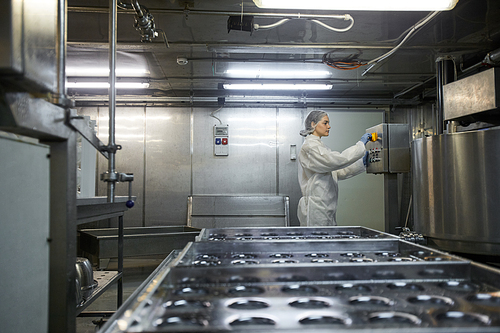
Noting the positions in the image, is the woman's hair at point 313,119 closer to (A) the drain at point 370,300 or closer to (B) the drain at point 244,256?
(B) the drain at point 244,256

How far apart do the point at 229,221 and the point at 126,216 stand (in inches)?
60.8

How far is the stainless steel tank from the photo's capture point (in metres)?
1.71

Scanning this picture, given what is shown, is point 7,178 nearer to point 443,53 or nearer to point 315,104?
point 443,53

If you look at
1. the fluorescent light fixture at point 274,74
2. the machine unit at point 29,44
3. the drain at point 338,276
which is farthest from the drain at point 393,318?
the fluorescent light fixture at point 274,74

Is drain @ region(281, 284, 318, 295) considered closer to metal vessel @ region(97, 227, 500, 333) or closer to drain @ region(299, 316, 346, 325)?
metal vessel @ region(97, 227, 500, 333)

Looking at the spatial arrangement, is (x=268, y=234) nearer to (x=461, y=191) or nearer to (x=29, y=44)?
(x=461, y=191)

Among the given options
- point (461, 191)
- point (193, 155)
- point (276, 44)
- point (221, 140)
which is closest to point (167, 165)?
point (193, 155)

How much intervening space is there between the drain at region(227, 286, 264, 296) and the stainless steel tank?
→ 1408 mm

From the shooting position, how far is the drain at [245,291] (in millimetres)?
857

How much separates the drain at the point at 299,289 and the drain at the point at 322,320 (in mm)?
148

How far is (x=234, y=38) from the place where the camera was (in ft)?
10.4

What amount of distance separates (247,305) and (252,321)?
0.10 m

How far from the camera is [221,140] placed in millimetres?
5328

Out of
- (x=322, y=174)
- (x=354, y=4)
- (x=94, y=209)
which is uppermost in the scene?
(x=354, y=4)
